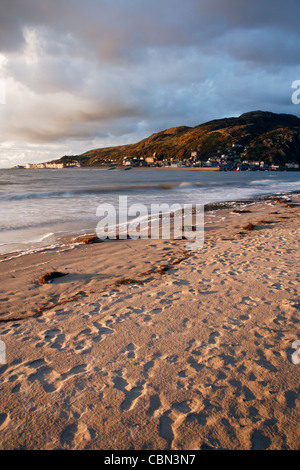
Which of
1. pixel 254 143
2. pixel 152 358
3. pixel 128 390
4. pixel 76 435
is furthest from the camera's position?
pixel 254 143

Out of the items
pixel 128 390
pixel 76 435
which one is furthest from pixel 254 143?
pixel 76 435

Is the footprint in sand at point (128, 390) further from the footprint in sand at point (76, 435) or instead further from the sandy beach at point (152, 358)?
the footprint in sand at point (76, 435)

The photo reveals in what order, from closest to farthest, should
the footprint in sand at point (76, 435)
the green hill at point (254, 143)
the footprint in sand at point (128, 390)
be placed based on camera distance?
1. the footprint in sand at point (76, 435)
2. the footprint in sand at point (128, 390)
3. the green hill at point (254, 143)

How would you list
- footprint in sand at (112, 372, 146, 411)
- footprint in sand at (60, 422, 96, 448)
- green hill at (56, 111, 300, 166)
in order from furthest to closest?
green hill at (56, 111, 300, 166) → footprint in sand at (112, 372, 146, 411) → footprint in sand at (60, 422, 96, 448)

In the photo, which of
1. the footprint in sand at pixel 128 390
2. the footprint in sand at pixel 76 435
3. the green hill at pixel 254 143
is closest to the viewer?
the footprint in sand at pixel 76 435

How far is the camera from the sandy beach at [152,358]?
2.52 m

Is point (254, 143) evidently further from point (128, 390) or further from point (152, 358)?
point (128, 390)

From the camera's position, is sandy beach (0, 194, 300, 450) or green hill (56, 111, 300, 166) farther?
green hill (56, 111, 300, 166)

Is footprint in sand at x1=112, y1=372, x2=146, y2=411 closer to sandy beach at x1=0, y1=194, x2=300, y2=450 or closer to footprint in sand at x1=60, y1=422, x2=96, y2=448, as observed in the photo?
sandy beach at x1=0, y1=194, x2=300, y2=450

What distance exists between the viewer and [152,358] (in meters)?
3.48

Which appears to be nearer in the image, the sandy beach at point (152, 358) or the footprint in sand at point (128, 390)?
the sandy beach at point (152, 358)

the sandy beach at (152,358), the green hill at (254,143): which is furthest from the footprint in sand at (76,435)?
the green hill at (254,143)

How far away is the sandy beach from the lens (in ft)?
8.28

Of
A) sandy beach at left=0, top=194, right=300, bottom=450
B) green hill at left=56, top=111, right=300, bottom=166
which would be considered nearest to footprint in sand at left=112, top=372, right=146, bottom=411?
sandy beach at left=0, top=194, right=300, bottom=450
